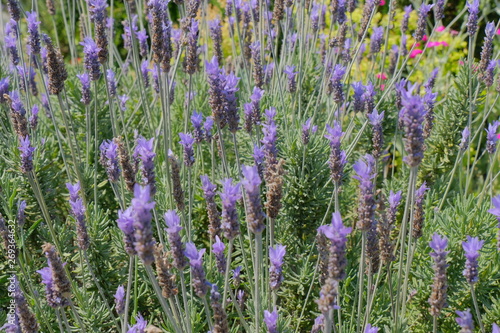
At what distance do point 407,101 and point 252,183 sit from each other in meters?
0.38

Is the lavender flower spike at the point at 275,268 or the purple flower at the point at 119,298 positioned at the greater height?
the lavender flower spike at the point at 275,268

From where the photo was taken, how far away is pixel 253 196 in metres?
1.13

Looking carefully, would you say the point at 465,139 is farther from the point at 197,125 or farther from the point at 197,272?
the point at 197,272

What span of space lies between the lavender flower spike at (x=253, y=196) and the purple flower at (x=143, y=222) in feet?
0.76

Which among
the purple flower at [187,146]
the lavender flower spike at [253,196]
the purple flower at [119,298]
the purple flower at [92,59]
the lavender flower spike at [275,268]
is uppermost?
the purple flower at [92,59]

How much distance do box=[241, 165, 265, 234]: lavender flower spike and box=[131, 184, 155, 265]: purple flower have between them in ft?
0.76

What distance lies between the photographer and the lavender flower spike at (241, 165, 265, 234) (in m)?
1.10

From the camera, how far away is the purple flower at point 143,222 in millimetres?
945

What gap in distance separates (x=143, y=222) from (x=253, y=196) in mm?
272

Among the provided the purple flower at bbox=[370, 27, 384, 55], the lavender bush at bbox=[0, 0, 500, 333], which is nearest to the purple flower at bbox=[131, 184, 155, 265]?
the lavender bush at bbox=[0, 0, 500, 333]

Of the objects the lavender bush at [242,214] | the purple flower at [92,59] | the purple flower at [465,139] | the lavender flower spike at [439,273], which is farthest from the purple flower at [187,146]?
the purple flower at [465,139]

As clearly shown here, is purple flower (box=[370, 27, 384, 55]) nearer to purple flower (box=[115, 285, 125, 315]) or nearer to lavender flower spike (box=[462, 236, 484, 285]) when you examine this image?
lavender flower spike (box=[462, 236, 484, 285])

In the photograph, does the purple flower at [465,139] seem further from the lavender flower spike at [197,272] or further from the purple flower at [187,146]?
the lavender flower spike at [197,272]

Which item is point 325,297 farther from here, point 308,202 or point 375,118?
point 308,202
